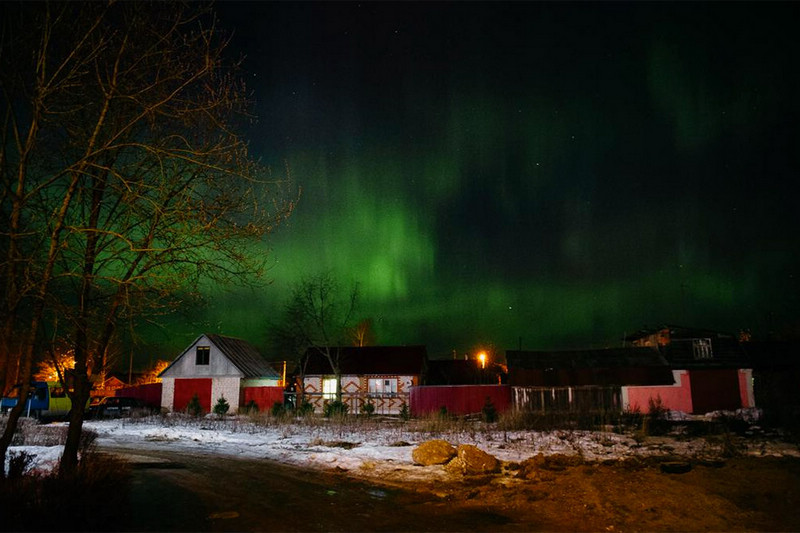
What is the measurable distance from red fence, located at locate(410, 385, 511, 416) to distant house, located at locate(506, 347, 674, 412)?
927mm

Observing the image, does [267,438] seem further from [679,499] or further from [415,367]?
[415,367]

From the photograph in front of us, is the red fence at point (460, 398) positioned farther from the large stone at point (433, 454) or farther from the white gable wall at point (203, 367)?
the large stone at point (433, 454)

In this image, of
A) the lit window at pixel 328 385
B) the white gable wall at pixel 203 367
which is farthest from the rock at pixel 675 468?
the lit window at pixel 328 385

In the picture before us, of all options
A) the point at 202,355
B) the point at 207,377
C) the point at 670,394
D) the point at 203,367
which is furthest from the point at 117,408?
the point at 670,394

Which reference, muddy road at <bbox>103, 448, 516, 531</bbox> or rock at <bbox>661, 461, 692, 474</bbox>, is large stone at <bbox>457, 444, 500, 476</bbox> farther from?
rock at <bbox>661, 461, 692, 474</bbox>

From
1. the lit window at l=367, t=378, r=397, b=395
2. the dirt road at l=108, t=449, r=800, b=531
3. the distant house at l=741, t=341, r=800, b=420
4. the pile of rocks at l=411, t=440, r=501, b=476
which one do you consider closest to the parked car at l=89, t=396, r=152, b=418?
the lit window at l=367, t=378, r=397, b=395

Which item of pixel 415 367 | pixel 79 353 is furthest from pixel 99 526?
pixel 415 367

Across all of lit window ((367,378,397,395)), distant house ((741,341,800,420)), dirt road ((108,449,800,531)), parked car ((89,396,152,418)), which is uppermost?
distant house ((741,341,800,420))

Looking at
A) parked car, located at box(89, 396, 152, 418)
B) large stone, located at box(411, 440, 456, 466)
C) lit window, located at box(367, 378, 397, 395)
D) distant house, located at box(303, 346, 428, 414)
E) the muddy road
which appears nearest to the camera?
the muddy road

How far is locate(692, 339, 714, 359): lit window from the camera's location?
128 ft

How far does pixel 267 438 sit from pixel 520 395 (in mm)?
19644

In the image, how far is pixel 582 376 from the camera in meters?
37.5

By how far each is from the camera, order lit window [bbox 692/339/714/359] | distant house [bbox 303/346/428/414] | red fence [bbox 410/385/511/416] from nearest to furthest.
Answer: red fence [bbox 410/385/511/416] < lit window [bbox 692/339/714/359] < distant house [bbox 303/346/428/414]

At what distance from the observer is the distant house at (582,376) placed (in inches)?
1356
